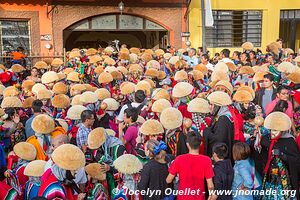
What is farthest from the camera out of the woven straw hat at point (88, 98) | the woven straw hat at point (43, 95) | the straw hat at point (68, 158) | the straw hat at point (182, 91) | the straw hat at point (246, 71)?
the straw hat at point (246, 71)

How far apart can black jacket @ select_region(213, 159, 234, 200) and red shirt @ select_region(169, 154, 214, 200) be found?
18 cm

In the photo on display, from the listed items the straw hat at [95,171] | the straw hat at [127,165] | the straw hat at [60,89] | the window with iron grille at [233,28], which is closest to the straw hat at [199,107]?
the straw hat at [127,165]

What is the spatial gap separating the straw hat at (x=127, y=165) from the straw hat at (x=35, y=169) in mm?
754

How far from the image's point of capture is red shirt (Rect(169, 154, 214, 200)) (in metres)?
3.88

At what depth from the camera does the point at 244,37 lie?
17.8 metres

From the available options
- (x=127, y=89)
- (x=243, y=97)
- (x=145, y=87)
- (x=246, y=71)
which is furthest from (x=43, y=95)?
(x=246, y=71)

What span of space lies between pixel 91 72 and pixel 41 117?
484 centimetres

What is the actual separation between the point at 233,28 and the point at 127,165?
1477cm

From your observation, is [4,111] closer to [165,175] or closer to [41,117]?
[41,117]

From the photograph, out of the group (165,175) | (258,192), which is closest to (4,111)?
(165,175)

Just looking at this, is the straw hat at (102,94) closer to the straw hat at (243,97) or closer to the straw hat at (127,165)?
the straw hat at (243,97)

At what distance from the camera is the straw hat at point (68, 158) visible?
3.51 meters

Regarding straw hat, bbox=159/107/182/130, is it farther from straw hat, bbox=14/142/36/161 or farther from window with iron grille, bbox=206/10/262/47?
window with iron grille, bbox=206/10/262/47

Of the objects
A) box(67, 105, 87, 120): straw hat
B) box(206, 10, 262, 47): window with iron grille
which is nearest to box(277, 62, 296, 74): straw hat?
box(67, 105, 87, 120): straw hat
